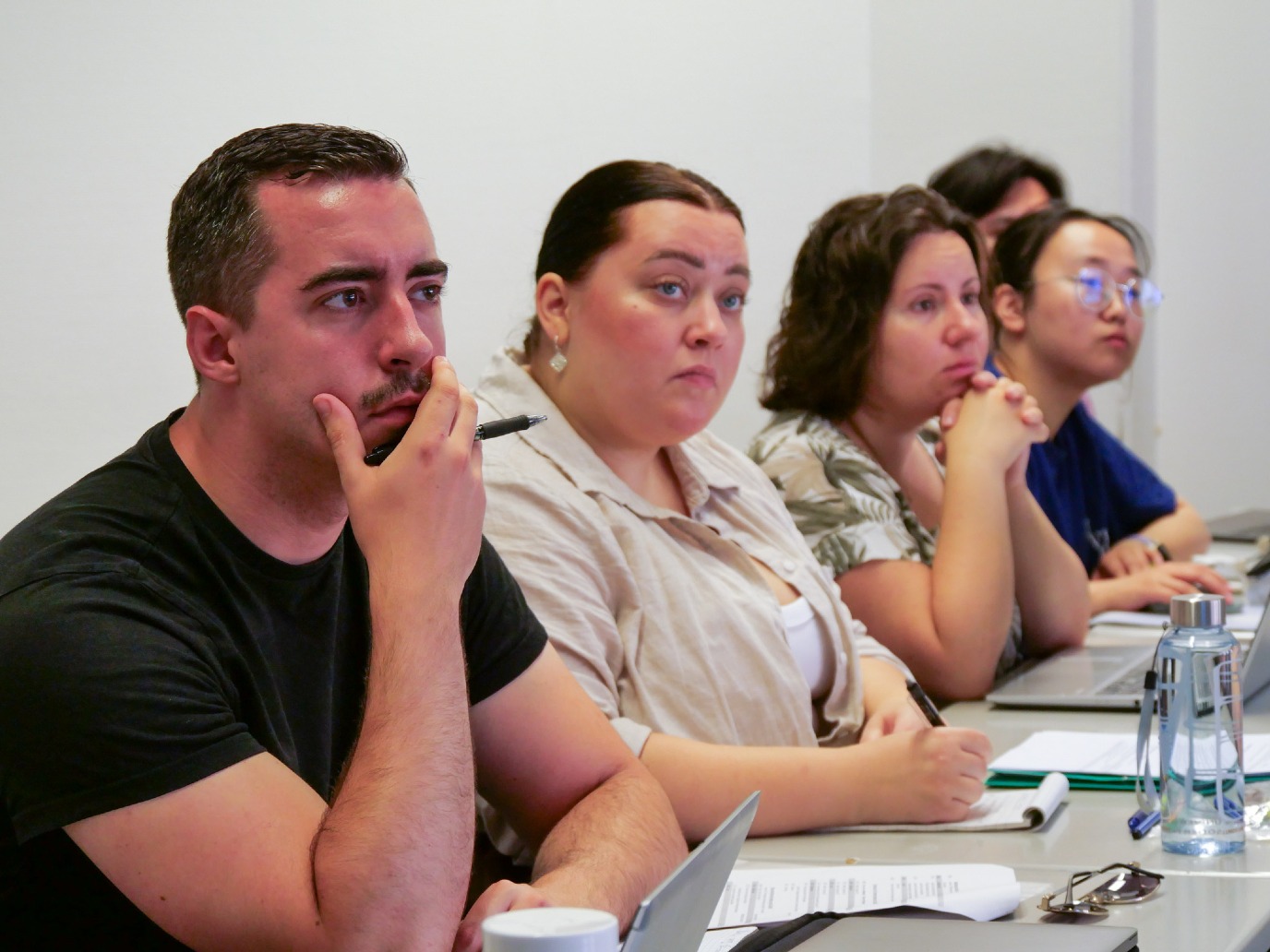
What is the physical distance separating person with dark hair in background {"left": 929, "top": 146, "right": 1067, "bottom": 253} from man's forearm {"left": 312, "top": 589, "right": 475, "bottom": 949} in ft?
8.75

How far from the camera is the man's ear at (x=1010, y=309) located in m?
2.98

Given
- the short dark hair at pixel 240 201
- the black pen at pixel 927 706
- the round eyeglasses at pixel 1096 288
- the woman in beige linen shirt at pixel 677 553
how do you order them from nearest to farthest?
the short dark hair at pixel 240 201
the woman in beige linen shirt at pixel 677 553
the black pen at pixel 927 706
the round eyeglasses at pixel 1096 288

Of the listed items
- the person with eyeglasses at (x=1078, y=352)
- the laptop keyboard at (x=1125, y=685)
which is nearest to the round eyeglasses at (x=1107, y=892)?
the laptop keyboard at (x=1125, y=685)

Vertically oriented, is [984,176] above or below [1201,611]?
above

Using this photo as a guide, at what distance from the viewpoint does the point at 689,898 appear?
0.72 metres

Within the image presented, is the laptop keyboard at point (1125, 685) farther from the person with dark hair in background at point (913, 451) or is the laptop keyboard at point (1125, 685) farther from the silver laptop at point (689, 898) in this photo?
the silver laptop at point (689, 898)

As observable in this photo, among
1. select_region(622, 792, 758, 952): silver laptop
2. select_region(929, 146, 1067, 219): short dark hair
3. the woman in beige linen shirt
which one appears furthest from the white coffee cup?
select_region(929, 146, 1067, 219): short dark hair

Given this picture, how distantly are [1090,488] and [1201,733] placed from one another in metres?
1.84

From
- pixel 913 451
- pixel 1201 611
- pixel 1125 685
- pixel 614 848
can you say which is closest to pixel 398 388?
pixel 614 848

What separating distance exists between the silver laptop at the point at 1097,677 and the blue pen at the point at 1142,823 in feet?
→ 1.42

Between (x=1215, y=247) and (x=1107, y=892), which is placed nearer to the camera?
(x=1107, y=892)

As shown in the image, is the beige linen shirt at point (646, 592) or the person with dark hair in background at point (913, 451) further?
the person with dark hair in background at point (913, 451)

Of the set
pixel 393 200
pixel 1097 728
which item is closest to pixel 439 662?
pixel 393 200

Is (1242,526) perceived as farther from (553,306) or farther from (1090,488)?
(553,306)
